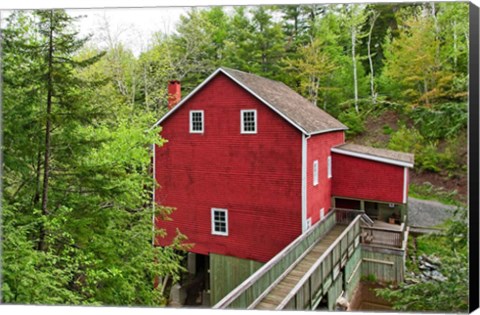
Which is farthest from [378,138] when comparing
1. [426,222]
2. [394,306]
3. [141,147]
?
[141,147]

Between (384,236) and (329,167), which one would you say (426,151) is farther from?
(329,167)

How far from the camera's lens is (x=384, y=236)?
20.8 ft

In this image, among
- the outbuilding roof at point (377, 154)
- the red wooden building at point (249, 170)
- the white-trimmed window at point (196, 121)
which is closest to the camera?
the outbuilding roof at point (377, 154)

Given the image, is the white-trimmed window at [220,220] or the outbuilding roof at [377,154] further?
the white-trimmed window at [220,220]

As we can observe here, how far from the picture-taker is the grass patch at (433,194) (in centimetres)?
492

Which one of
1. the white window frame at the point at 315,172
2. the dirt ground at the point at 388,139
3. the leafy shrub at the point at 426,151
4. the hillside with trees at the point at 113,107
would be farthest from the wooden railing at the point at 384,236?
the leafy shrub at the point at 426,151

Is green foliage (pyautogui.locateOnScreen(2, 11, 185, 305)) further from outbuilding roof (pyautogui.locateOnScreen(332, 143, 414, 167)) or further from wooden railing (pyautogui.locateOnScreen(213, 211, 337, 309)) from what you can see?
outbuilding roof (pyautogui.locateOnScreen(332, 143, 414, 167))

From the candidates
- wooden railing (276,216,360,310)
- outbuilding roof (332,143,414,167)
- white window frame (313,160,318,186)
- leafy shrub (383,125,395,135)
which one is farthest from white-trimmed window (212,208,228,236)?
leafy shrub (383,125,395,135)

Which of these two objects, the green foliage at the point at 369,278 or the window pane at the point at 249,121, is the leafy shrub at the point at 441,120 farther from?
the window pane at the point at 249,121

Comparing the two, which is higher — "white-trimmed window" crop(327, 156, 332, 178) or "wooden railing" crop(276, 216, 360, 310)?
"white-trimmed window" crop(327, 156, 332, 178)

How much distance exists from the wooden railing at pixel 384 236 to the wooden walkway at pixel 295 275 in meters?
0.66

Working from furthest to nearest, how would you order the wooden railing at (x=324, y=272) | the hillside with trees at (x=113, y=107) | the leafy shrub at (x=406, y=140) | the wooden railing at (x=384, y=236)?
the wooden railing at (x=384, y=236), the leafy shrub at (x=406, y=140), the hillside with trees at (x=113, y=107), the wooden railing at (x=324, y=272)

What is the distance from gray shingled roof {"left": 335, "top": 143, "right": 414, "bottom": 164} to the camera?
5.68 metres

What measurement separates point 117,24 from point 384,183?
4709mm
